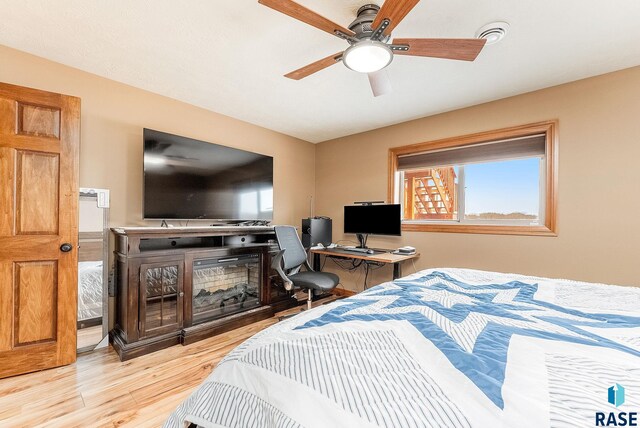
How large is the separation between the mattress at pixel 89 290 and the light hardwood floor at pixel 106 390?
1.11 ft

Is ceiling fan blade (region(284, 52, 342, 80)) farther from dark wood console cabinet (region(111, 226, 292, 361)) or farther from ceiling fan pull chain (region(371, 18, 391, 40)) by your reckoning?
dark wood console cabinet (region(111, 226, 292, 361))

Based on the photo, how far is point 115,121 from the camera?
8.52ft

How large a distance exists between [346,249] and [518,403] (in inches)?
121

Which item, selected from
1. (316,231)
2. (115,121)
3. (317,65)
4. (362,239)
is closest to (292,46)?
(317,65)

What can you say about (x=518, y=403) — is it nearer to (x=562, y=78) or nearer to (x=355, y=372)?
(x=355, y=372)

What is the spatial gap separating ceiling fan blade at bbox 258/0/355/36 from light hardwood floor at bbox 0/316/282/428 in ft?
7.52

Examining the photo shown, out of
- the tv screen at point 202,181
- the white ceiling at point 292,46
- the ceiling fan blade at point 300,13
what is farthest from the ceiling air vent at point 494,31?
the tv screen at point 202,181

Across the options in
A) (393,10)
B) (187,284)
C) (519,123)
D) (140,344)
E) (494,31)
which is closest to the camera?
(393,10)

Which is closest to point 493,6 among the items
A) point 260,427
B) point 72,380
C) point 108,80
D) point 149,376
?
point 260,427

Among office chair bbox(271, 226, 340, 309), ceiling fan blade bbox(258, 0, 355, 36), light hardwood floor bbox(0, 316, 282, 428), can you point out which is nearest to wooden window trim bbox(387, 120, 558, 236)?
office chair bbox(271, 226, 340, 309)

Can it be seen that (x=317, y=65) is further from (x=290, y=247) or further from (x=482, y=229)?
(x=482, y=229)

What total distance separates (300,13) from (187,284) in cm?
237

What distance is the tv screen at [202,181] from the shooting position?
2.62 meters

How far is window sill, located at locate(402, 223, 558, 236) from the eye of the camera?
2.63 m
